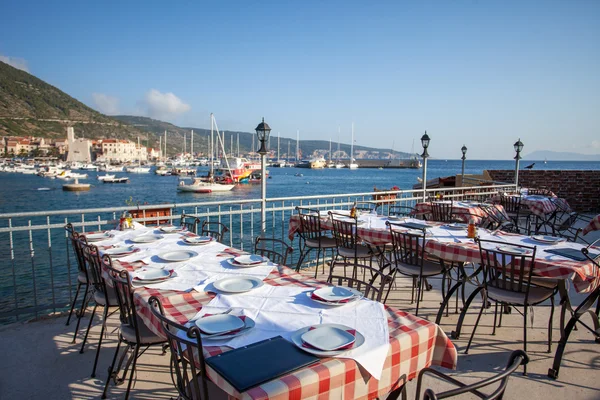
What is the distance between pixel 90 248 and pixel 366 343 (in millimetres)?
2267

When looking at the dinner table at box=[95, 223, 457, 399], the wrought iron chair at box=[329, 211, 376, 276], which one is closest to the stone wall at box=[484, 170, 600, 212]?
the wrought iron chair at box=[329, 211, 376, 276]

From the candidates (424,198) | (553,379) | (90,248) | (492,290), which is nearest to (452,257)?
(492,290)

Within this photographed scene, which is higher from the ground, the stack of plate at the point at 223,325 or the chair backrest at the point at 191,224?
the stack of plate at the point at 223,325

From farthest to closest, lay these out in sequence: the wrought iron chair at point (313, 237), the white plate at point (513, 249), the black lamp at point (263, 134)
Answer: the black lamp at point (263, 134) → the wrought iron chair at point (313, 237) → the white plate at point (513, 249)

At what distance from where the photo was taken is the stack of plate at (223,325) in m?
1.55

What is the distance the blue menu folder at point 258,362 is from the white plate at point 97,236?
260cm

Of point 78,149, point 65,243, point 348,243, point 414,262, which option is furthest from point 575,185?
point 78,149

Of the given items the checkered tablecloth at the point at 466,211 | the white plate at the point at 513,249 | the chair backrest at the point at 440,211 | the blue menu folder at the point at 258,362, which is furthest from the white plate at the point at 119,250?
the chair backrest at the point at 440,211

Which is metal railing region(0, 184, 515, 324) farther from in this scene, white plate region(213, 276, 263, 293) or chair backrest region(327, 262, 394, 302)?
white plate region(213, 276, 263, 293)

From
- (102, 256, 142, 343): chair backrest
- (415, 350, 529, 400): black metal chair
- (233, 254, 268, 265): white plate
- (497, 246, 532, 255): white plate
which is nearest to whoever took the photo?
(415, 350, 529, 400): black metal chair

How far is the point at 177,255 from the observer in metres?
2.88

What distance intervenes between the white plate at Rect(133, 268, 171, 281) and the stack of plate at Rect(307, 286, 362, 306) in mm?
958

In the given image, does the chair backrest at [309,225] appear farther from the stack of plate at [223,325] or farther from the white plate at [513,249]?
the stack of plate at [223,325]

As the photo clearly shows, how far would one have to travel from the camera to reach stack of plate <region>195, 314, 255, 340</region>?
5.10 feet
